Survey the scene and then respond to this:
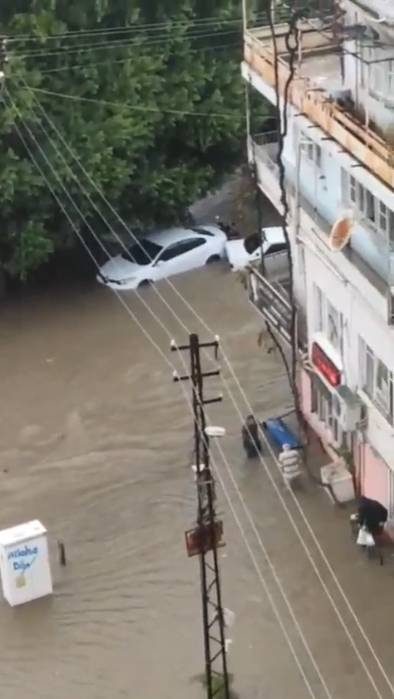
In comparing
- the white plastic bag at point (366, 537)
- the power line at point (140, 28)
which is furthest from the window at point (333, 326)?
the power line at point (140, 28)

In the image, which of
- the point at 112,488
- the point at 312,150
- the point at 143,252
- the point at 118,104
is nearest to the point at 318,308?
the point at 312,150

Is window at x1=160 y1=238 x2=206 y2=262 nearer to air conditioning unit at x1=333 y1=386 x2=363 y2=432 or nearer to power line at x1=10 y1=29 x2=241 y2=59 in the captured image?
power line at x1=10 y1=29 x2=241 y2=59

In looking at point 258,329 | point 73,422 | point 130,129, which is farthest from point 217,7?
point 73,422

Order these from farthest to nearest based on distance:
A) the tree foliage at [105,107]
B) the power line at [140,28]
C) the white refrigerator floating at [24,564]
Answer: the tree foliage at [105,107] → the power line at [140,28] → the white refrigerator floating at [24,564]

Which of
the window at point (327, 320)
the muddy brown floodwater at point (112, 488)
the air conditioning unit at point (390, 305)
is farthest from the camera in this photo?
the window at point (327, 320)

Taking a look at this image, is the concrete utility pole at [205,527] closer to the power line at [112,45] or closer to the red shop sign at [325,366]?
the red shop sign at [325,366]

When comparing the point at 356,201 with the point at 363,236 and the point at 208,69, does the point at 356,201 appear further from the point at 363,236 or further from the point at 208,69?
the point at 208,69

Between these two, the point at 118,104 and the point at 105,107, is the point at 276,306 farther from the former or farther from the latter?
the point at 105,107

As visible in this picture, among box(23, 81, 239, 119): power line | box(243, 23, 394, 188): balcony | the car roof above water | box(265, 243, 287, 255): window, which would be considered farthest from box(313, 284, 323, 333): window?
the car roof above water
